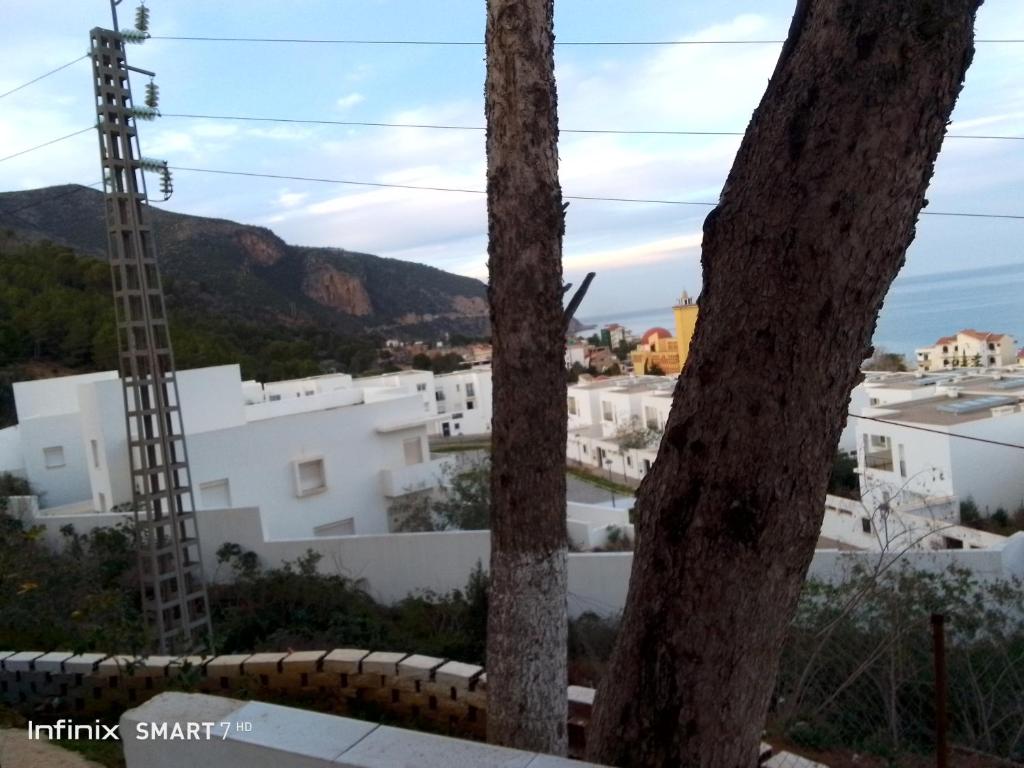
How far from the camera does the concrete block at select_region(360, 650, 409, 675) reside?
4.62m

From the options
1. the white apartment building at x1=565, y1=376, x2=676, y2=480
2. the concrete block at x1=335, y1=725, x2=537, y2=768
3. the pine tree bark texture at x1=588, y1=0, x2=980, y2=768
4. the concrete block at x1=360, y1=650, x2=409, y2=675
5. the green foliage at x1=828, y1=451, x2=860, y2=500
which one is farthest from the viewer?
the white apartment building at x1=565, y1=376, x2=676, y2=480

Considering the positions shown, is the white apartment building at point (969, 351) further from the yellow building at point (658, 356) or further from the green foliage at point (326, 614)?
the green foliage at point (326, 614)

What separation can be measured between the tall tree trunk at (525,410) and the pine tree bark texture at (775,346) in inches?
50.1

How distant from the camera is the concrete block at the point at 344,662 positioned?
15.6ft

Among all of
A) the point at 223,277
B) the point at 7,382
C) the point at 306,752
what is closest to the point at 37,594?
the point at 306,752

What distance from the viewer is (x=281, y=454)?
15891 millimetres

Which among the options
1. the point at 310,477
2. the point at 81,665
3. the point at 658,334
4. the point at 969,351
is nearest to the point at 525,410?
the point at 81,665

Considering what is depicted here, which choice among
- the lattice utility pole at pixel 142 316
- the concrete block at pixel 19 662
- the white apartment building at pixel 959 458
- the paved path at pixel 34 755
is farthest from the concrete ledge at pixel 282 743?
the white apartment building at pixel 959 458

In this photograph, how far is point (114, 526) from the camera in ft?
43.0

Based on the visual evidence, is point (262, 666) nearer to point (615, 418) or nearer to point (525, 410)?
point (525, 410)

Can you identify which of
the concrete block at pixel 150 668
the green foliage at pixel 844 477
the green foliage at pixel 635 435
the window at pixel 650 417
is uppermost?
the concrete block at pixel 150 668

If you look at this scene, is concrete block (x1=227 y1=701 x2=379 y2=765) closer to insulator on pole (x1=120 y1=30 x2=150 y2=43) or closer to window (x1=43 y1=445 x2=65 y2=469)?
insulator on pole (x1=120 y1=30 x2=150 y2=43)

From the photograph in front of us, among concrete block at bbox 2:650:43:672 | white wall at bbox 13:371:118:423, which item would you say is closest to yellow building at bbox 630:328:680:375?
white wall at bbox 13:371:118:423

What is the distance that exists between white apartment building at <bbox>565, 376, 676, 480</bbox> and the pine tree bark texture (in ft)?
71.4
